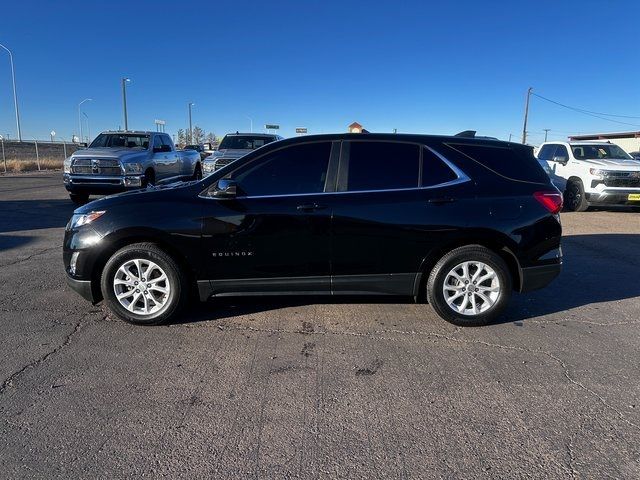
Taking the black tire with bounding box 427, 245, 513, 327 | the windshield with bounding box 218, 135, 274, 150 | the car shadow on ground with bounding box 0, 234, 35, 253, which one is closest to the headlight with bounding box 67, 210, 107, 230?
the black tire with bounding box 427, 245, 513, 327

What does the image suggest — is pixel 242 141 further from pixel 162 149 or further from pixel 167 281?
pixel 167 281

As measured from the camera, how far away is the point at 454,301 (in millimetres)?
4520

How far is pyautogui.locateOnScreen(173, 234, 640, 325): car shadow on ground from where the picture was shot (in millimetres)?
4840

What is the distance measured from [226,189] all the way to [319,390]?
1.97 meters

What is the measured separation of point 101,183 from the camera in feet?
37.7

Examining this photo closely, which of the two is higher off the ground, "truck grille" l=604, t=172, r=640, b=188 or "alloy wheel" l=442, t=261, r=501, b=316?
"truck grille" l=604, t=172, r=640, b=188

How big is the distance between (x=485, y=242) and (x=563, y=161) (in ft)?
34.2

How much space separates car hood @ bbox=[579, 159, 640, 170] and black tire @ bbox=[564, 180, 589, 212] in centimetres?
62

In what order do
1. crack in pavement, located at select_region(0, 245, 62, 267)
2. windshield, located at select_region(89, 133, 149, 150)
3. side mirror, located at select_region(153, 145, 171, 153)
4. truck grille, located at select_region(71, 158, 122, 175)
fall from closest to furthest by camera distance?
crack in pavement, located at select_region(0, 245, 62, 267) → truck grille, located at select_region(71, 158, 122, 175) → windshield, located at select_region(89, 133, 149, 150) → side mirror, located at select_region(153, 145, 171, 153)

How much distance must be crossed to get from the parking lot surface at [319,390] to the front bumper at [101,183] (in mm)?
6576

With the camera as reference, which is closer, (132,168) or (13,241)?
(13,241)

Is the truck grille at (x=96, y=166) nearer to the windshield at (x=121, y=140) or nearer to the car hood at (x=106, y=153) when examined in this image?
the car hood at (x=106, y=153)

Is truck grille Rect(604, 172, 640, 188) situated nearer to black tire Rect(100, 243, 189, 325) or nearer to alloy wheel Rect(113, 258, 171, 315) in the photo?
black tire Rect(100, 243, 189, 325)

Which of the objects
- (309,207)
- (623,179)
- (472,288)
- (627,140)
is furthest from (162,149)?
(627,140)
